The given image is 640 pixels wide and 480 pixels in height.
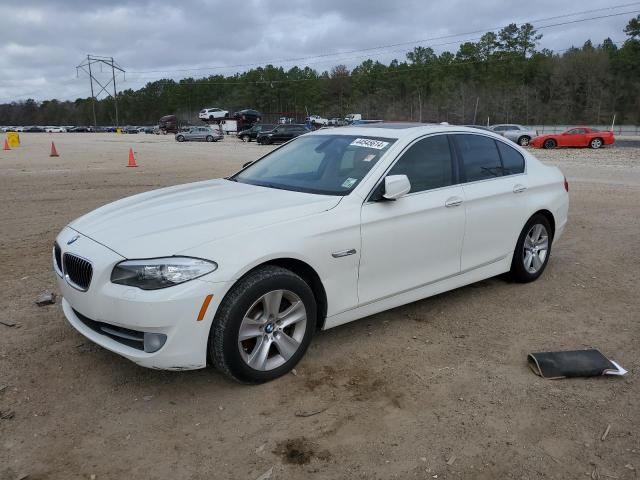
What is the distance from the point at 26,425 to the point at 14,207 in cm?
801

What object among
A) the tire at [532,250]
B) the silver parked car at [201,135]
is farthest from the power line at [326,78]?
the tire at [532,250]

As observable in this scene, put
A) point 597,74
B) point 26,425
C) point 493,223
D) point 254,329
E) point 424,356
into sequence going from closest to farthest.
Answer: point 26,425 < point 254,329 < point 424,356 < point 493,223 < point 597,74

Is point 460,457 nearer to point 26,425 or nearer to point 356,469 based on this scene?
point 356,469

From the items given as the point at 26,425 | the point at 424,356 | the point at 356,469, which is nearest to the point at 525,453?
the point at 356,469

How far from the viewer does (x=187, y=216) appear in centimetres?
368

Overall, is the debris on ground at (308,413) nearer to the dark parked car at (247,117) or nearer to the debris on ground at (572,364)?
the debris on ground at (572,364)

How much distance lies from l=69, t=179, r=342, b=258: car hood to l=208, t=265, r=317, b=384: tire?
0.36 meters

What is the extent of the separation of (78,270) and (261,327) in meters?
1.21

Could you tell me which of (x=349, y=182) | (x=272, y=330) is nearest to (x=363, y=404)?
(x=272, y=330)

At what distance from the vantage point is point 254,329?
3449mm

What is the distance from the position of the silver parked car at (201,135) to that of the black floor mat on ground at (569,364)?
4803cm

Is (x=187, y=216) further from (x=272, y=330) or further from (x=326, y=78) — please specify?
(x=326, y=78)

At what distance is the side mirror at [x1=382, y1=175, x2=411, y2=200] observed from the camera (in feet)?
12.9

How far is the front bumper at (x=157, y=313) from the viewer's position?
10.2 ft
